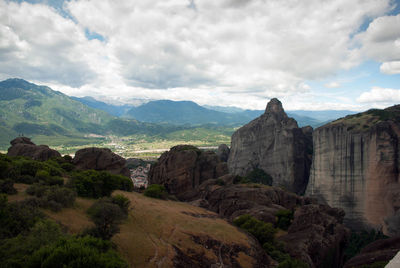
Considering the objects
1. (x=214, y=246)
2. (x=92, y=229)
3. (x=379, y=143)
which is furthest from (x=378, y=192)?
(x=92, y=229)

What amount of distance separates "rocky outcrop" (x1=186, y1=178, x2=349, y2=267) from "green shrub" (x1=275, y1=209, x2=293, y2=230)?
84cm

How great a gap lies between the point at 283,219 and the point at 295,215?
220 cm

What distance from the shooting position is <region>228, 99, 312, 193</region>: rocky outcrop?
88.6 meters

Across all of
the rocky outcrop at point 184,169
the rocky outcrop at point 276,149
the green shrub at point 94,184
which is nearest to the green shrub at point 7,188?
the green shrub at point 94,184

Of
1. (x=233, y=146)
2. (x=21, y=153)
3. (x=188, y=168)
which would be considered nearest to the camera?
(x=21, y=153)

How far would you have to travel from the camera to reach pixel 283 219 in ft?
116

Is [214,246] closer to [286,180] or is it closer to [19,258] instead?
[19,258]

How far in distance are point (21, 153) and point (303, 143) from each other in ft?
278

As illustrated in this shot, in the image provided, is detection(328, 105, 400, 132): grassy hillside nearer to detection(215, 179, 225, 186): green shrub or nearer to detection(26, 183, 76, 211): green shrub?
detection(215, 179, 225, 186): green shrub

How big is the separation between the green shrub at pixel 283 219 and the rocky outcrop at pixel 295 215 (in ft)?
2.76

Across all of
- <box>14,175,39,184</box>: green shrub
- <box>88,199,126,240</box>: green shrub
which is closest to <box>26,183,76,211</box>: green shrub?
<box>88,199,126,240</box>: green shrub

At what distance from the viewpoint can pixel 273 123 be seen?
337 feet

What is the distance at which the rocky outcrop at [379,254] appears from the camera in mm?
25344

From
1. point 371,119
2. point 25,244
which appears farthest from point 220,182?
point 371,119
